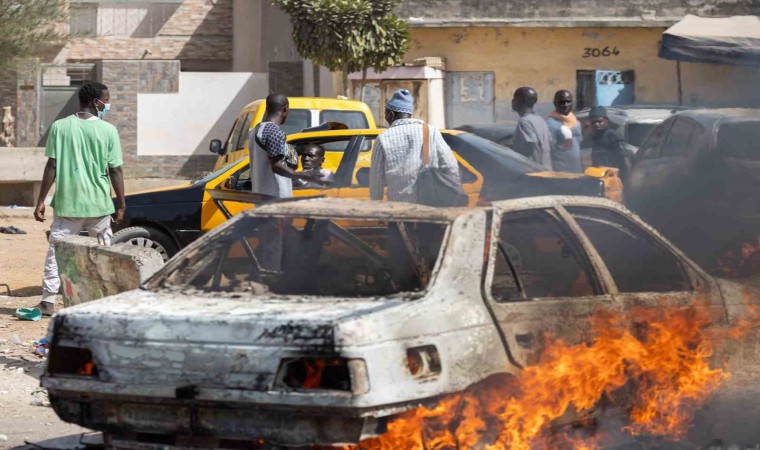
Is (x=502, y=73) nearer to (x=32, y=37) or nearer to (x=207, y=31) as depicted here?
(x=32, y=37)

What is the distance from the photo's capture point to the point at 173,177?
27703 millimetres

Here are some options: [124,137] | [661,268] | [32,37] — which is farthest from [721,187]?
[124,137]

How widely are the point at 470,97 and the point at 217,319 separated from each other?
67.5ft

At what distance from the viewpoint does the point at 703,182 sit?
1081cm

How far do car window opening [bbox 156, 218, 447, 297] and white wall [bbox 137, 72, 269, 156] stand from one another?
21.6 meters

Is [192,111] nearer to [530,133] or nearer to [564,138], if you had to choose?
[564,138]

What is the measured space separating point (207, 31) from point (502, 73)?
16.9m

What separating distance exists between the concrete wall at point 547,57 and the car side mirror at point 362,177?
47.6ft

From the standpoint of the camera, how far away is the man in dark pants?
10984 mm

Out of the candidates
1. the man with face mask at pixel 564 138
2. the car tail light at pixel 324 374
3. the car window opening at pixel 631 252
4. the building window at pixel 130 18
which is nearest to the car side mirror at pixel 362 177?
the man with face mask at pixel 564 138

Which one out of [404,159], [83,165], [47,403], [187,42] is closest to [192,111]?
[187,42]

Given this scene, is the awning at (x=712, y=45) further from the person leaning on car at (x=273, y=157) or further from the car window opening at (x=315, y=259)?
the car window opening at (x=315, y=259)

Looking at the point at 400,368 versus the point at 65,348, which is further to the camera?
the point at 65,348

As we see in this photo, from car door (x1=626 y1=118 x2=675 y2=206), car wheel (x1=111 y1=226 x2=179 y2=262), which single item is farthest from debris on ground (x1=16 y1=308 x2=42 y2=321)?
car door (x1=626 y1=118 x2=675 y2=206)
